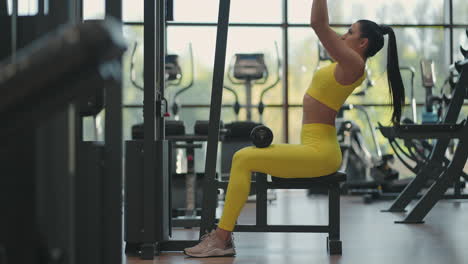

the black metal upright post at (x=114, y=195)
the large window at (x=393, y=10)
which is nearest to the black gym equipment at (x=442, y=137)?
the black metal upright post at (x=114, y=195)

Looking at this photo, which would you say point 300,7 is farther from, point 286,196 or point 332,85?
point 332,85

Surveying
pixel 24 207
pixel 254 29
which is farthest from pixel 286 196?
pixel 24 207

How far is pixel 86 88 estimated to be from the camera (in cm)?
89

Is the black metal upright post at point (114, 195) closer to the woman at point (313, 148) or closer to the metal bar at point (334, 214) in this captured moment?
the woman at point (313, 148)

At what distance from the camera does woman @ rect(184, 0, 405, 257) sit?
3402mm

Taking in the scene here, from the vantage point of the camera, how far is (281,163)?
3459 mm

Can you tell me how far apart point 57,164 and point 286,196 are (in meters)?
7.42

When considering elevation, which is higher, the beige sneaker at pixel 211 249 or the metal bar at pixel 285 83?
the metal bar at pixel 285 83

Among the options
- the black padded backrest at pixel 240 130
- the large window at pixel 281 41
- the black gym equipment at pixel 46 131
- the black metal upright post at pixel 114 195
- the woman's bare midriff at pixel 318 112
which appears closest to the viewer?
the black gym equipment at pixel 46 131

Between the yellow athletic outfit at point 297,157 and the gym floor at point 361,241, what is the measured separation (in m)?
0.26

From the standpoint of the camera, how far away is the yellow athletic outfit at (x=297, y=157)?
342 cm

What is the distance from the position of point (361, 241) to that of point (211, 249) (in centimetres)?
100

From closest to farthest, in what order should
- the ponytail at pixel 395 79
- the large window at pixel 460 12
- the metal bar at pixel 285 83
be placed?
1. the ponytail at pixel 395 79
2. the metal bar at pixel 285 83
3. the large window at pixel 460 12

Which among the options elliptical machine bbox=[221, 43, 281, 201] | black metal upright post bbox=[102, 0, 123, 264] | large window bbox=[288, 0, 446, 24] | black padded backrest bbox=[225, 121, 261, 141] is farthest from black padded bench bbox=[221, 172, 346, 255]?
large window bbox=[288, 0, 446, 24]
